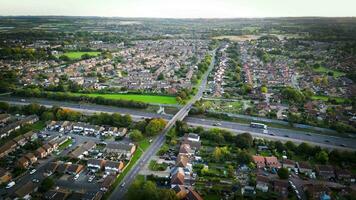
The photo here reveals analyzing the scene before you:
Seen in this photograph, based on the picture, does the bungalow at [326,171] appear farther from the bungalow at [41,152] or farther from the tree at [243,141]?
the bungalow at [41,152]

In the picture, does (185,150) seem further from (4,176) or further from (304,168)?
(4,176)

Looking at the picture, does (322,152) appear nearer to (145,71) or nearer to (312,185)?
(312,185)

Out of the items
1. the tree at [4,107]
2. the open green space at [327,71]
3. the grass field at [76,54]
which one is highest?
the grass field at [76,54]

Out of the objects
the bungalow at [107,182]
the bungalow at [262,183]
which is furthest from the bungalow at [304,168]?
the bungalow at [107,182]

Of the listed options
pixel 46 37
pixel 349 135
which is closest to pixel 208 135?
pixel 349 135

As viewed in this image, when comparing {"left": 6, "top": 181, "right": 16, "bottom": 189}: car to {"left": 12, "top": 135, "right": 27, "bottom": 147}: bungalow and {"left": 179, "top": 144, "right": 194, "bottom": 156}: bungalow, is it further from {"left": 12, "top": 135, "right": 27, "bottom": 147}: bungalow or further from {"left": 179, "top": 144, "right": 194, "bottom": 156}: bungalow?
{"left": 179, "top": 144, "right": 194, "bottom": 156}: bungalow
